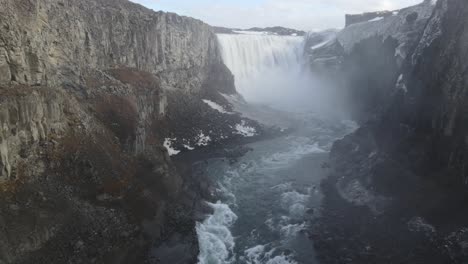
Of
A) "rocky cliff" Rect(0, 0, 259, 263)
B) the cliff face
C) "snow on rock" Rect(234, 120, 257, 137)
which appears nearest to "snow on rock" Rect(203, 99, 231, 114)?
the cliff face

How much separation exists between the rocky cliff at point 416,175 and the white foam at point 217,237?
5845mm

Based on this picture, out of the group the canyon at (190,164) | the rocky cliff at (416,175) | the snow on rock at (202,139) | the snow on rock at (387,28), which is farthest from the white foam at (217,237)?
the snow on rock at (387,28)

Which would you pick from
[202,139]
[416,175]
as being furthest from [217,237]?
[202,139]

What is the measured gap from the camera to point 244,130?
59656 millimetres

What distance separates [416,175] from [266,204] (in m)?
11.3

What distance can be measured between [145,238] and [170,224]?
286 centimetres

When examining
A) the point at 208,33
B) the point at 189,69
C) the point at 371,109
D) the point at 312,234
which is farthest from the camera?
the point at 208,33

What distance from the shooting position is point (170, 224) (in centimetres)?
3016

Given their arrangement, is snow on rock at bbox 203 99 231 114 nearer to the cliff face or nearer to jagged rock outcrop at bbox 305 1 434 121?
the cliff face

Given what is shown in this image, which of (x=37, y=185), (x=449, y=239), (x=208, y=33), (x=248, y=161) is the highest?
(x=208, y=33)

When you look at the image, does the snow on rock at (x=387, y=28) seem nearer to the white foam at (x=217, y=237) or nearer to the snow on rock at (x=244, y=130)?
the snow on rock at (x=244, y=130)

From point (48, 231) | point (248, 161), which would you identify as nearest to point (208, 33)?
point (248, 161)

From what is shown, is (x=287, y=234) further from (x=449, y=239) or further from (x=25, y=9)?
(x=25, y=9)

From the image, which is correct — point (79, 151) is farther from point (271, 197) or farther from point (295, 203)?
point (295, 203)
